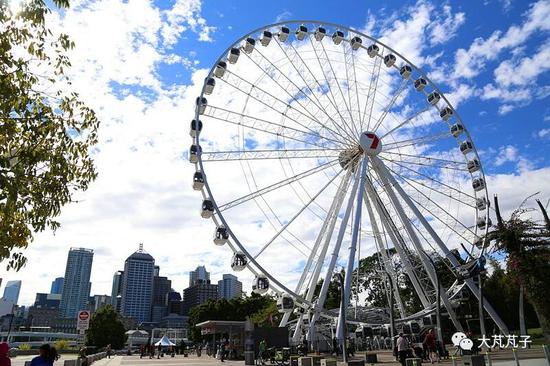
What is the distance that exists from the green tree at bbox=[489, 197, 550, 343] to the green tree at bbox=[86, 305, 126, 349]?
210 feet

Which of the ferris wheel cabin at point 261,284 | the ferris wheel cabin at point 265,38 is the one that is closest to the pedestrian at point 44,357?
the ferris wheel cabin at point 261,284

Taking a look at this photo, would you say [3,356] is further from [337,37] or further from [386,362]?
[337,37]

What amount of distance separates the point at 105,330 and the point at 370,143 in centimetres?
5434

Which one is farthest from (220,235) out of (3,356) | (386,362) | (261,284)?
(3,356)

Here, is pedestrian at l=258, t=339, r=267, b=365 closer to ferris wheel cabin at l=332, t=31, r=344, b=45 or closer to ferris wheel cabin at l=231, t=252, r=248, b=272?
ferris wheel cabin at l=231, t=252, r=248, b=272

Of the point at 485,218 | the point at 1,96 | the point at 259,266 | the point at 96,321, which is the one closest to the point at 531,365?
the point at 259,266

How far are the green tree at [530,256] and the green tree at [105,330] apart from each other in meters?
63.9

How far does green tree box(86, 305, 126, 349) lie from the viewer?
221 ft

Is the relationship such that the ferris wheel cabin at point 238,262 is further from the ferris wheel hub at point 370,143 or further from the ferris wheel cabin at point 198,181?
the ferris wheel hub at point 370,143

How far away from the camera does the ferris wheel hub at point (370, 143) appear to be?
3197 cm

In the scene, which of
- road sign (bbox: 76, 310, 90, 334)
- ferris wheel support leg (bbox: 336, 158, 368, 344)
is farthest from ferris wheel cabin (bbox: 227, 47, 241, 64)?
road sign (bbox: 76, 310, 90, 334)

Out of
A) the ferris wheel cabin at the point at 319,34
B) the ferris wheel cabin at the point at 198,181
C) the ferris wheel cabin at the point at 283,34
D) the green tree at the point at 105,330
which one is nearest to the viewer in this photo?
the ferris wheel cabin at the point at 198,181

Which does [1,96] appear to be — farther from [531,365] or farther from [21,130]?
[531,365]

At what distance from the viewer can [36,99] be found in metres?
7.98
